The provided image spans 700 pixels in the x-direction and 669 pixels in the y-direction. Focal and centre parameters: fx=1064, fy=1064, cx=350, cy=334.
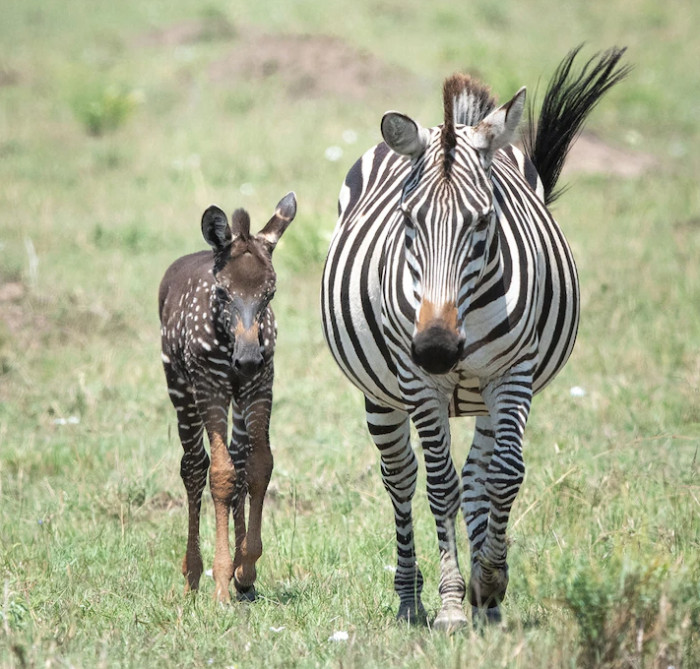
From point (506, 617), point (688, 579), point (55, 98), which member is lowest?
point (506, 617)

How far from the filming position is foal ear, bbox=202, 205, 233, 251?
5391 mm

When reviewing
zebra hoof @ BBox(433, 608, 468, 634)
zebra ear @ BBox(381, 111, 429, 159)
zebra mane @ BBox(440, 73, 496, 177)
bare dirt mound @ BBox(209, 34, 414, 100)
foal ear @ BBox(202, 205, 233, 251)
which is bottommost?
zebra hoof @ BBox(433, 608, 468, 634)

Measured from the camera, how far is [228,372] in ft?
18.4

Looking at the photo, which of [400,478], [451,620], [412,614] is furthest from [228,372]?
[451,620]

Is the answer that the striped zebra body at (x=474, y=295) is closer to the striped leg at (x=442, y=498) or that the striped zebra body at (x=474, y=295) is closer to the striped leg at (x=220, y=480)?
the striped leg at (x=442, y=498)

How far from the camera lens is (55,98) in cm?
2022

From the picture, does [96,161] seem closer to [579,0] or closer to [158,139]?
[158,139]

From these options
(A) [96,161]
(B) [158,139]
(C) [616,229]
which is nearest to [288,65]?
(B) [158,139]

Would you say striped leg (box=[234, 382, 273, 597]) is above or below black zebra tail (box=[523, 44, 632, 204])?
below

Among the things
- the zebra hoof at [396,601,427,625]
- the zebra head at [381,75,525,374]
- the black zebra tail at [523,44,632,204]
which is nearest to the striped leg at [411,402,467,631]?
the zebra hoof at [396,601,427,625]

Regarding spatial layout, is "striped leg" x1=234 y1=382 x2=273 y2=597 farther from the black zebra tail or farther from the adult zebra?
the black zebra tail

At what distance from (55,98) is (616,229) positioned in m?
11.7

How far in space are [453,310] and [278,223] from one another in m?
1.99

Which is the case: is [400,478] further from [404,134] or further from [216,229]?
[404,134]
